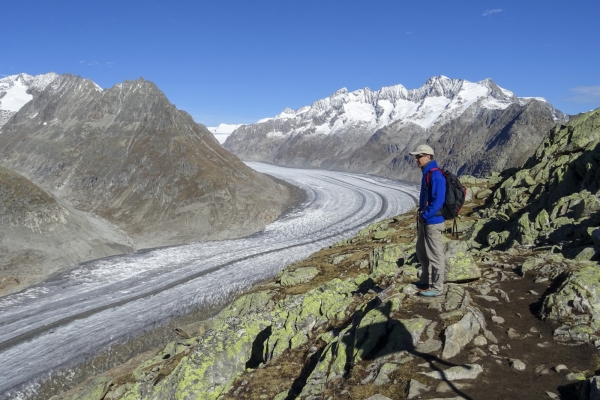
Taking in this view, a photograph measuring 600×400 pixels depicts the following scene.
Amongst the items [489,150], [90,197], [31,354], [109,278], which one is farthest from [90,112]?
[489,150]

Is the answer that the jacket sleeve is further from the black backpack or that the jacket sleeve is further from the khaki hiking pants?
the khaki hiking pants

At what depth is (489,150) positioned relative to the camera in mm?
141250

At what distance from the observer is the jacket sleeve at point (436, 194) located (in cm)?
912

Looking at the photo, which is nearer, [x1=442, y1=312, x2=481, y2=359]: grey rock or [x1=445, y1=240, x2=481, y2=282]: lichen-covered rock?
[x1=442, y1=312, x2=481, y2=359]: grey rock

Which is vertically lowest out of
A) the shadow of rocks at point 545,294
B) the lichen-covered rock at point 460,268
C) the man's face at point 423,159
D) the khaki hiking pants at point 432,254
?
the shadow of rocks at point 545,294

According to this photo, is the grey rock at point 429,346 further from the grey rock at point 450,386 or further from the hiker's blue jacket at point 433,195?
the hiker's blue jacket at point 433,195

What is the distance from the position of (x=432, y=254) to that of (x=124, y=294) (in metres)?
33.6

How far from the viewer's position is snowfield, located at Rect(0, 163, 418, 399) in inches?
1072

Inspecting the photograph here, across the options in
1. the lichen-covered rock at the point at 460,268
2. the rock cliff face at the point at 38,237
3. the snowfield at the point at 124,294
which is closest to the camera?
the lichen-covered rock at the point at 460,268

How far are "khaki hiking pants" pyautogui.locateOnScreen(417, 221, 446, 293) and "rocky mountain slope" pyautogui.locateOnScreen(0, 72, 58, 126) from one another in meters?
168

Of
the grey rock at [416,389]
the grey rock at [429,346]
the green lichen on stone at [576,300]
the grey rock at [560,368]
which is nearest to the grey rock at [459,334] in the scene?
the grey rock at [429,346]

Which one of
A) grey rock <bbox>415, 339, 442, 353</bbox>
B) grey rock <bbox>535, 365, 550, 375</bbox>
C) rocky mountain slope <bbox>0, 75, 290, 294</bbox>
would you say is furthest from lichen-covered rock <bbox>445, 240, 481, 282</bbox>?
rocky mountain slope <bbox>0, 75, 290, 294</bbox>

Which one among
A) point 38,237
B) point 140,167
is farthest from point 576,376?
point 140,167

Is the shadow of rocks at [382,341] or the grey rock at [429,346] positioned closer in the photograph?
the grey rock at [429,346]
